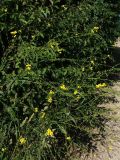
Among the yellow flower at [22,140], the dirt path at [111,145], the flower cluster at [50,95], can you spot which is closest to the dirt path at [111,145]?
the dirt path at [111,145]

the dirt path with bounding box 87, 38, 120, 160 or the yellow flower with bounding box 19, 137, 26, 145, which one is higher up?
the yellow flower with bounding box 19, 137, 26, 145

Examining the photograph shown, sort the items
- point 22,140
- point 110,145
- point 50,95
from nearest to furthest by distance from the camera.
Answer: point 22,140 < point 50,95 < point 110,145

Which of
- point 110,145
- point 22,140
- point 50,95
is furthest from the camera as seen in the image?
point 110,145

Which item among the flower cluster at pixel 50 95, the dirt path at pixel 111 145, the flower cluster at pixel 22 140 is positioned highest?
the flower cluster at pixel 50 95

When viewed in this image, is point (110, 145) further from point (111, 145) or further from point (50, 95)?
point (50, 95)

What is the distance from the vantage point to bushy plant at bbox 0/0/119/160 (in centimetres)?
369

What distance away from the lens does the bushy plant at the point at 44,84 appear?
3.69 meters

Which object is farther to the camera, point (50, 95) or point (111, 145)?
point (111, 145)

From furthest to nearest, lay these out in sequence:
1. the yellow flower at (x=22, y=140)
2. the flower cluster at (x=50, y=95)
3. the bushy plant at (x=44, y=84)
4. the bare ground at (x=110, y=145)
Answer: the bare ground at (x=110, y=145) → the flower cluster at (x=50, y=95) → the bushy plant at (x=44, y=84) → the yellow flower at (x=22, y=140)

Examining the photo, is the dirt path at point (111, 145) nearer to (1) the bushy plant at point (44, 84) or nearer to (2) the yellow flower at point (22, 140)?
(1) the bushy plant at point (44, 84)

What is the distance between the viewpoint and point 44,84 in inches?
157

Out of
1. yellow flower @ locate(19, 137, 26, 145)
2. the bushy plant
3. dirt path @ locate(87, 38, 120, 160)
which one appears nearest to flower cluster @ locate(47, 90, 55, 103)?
the bushy plant

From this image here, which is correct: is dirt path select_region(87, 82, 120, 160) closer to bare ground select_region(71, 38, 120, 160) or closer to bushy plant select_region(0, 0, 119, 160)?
bare ground select_region(71, 38, 120, 160)

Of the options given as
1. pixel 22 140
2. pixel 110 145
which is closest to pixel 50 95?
pixel 22 140
